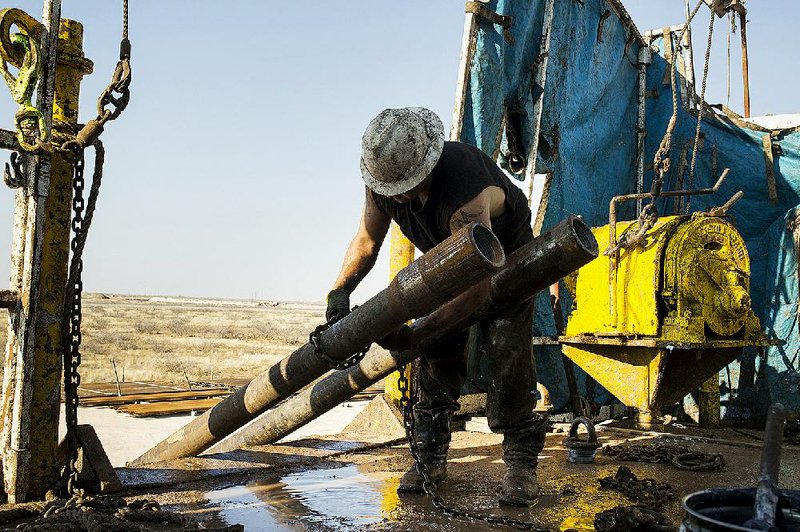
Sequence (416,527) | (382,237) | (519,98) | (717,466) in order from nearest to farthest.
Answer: (416,527), (382,237), (717,466), (519,98)

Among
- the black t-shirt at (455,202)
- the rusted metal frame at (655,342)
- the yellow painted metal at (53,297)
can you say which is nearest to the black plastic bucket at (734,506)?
the black t-shirt at (455,202)

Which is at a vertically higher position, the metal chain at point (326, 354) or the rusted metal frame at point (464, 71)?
the rusted metal frame at point (464, 71)

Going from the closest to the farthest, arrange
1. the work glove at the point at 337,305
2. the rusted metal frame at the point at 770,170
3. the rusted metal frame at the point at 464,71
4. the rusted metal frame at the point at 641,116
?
1. the work glove at the point at 337,305
2. the rusted metal frame at the point at 464,71
3. the rusted metal frame at the point at 770,170
4. the rusted metal frame at the point at 641,116

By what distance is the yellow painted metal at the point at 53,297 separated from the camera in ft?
12.3

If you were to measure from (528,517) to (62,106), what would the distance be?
337 centimetres

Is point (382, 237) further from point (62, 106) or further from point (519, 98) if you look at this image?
point (519, 98)

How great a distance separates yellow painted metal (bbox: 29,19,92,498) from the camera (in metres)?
3.74

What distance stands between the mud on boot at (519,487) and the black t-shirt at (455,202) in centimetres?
125

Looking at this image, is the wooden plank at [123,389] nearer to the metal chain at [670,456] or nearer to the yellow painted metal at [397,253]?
the yellow painted metal at [397,253]

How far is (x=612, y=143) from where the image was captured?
8.62 metres

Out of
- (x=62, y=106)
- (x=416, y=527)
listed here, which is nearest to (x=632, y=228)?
(x=416, y=527)

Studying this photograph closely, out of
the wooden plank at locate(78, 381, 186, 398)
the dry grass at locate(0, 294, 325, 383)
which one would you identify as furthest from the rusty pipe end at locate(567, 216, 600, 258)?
the dry grass at locate(0, 294, 325, 383)

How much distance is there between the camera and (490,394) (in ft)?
13.5

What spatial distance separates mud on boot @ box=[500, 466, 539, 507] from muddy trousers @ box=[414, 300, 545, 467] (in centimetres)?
5
